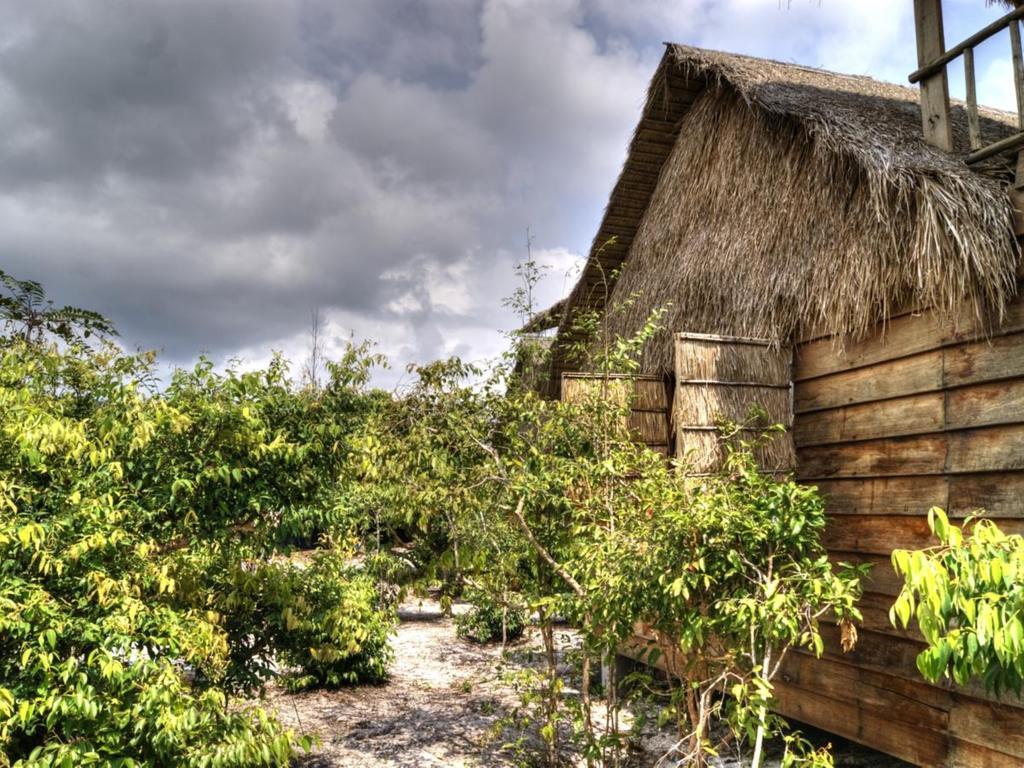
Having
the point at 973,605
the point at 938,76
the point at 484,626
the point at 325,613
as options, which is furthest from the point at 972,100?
the point at 484,626

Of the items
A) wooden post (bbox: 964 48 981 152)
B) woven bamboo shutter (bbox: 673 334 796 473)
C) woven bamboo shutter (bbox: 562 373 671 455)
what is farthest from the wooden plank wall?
woven bamboo shutter (bbox: 562 373 671 455)

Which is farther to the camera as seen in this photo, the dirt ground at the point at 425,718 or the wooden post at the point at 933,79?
the dirt ground at the point at 425,718

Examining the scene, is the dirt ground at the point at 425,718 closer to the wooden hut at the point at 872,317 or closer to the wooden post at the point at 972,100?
the wooden hut at the point at 872,317

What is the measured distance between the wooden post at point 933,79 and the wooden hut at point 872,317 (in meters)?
0.12

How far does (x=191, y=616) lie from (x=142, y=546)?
66 centimetres

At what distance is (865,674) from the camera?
535 centimetres

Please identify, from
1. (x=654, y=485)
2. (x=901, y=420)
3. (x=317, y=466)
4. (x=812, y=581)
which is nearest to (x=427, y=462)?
(x=317, y=466)

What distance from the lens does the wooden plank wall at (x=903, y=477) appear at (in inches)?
179

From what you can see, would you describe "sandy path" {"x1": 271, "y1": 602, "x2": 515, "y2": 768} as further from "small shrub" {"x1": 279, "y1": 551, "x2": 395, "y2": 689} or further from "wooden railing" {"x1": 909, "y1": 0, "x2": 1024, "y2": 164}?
"wooden railing" {"x1": 909, "y1": 0, "x2": 1024, "y2": 164}

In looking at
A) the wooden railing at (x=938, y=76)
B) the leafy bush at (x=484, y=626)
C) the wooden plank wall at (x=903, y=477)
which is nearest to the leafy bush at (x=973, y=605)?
the wooden plank wall at (x=903, y=477)

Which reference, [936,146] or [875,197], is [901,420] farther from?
[936,146]

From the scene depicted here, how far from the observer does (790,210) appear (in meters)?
6.28

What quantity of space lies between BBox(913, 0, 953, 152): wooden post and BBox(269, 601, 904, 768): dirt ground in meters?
4.69

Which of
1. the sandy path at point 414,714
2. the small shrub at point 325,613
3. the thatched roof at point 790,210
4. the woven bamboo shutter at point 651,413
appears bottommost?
the sandy path at point 414,714
